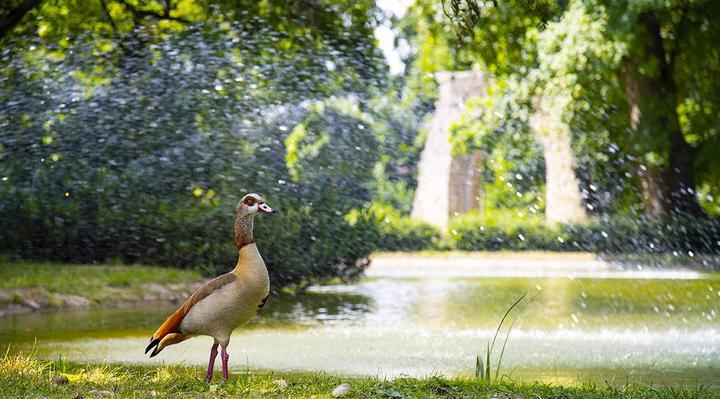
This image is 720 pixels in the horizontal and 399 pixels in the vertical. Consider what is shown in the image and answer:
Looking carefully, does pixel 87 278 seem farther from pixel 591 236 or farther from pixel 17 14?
pixel 591 236

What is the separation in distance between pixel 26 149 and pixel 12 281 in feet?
9.15

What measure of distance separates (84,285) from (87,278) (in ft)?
0.71

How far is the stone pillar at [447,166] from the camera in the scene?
29.6 m

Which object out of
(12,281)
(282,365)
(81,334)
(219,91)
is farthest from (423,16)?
(282,365)

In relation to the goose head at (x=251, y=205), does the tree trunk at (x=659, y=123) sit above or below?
above

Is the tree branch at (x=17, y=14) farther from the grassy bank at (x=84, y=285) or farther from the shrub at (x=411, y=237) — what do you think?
the shrub at (x=411, y=237)

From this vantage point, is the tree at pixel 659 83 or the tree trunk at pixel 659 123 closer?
the tree at pixel 659 83

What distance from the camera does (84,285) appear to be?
13.4m

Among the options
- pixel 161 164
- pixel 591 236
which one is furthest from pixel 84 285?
pixel 591 236

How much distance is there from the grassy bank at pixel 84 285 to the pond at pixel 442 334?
1.36 feet

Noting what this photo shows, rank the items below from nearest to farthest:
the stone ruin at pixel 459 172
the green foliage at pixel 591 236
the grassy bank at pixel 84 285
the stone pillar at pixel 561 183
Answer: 1. the grassy bank at pixel 84 285
2. the green foliage at pixel 591 236
3. the stone pillar at pixel 561 183
4. the stone ruin at pixel 459 172

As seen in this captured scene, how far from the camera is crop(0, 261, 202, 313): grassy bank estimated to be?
1268cm

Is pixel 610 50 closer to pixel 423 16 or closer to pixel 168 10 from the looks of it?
pixel 423 16

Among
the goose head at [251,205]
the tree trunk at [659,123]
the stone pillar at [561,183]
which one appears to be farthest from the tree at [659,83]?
the goose head at [251,205]
